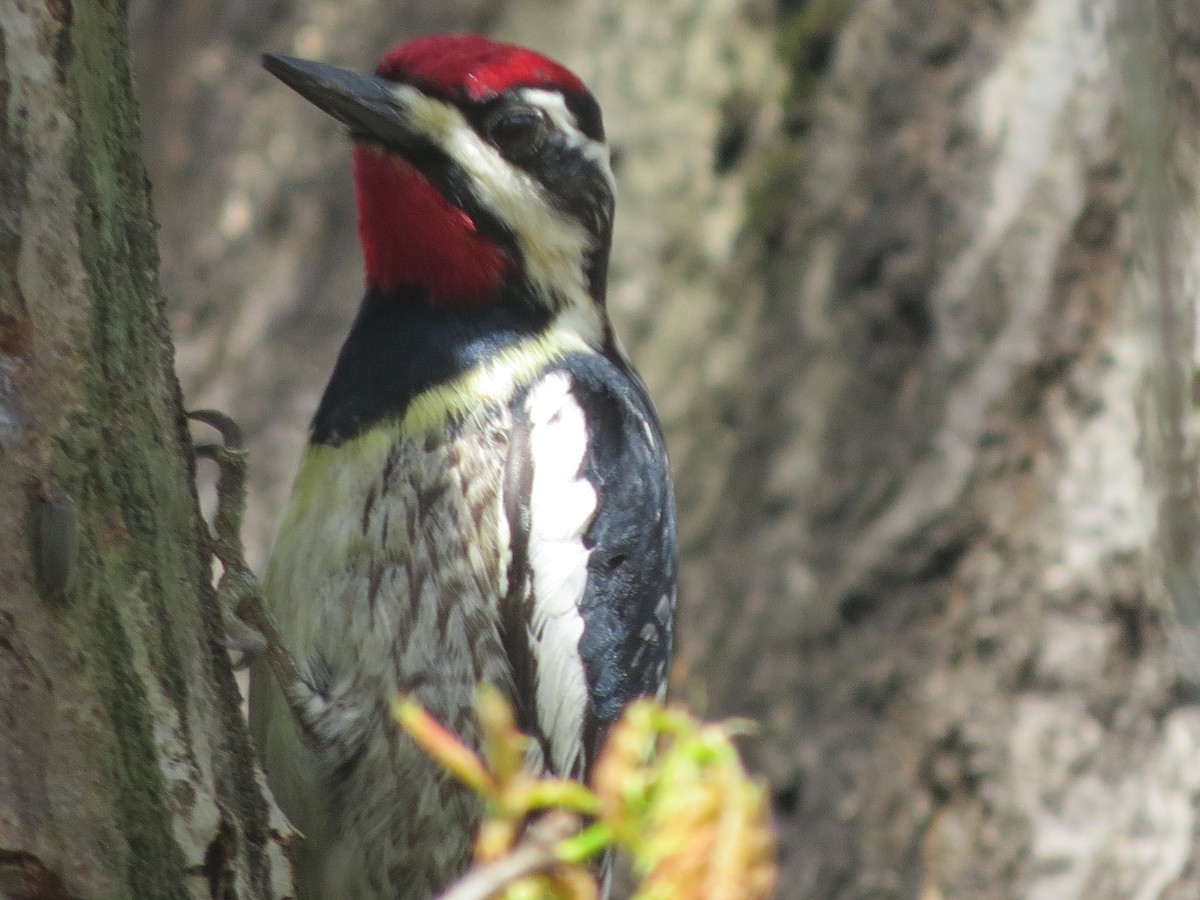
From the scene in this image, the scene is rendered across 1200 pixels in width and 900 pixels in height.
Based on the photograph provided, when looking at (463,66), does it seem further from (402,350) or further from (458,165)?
(402,350)

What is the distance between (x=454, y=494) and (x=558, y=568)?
19 centimetres

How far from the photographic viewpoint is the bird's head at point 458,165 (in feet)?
7.70

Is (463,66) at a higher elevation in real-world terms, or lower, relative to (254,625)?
higher

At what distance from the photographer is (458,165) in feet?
7.85

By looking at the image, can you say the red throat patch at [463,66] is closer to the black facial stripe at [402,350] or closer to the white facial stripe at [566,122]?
the white facial stripe at [566,122]

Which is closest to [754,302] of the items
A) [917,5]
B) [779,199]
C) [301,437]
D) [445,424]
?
[779,199]

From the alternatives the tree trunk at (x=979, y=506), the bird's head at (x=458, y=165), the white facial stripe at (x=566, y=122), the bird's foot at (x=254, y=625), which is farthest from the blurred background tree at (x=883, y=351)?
the bird's foot at (x=254, y=625)

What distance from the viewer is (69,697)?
1.38m

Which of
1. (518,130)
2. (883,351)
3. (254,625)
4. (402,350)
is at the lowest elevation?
(254,625)

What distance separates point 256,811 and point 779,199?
3.34 m

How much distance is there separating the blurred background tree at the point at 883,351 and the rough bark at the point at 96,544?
7.74ft

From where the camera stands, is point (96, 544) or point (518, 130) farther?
point (518, 130)

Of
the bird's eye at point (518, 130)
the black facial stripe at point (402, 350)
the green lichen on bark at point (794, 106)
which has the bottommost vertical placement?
the black facial stripe at point (402, 350)

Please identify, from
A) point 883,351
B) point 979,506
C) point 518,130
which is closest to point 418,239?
point 518,130
